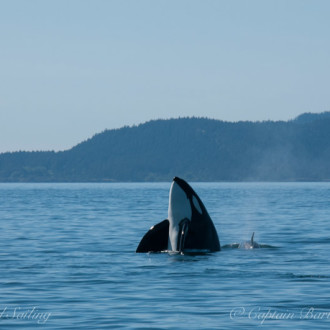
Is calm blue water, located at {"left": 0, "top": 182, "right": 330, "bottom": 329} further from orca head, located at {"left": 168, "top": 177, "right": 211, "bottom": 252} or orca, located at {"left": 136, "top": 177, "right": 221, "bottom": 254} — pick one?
orca head, located at {"left": 168, "top": 177, "right": 211, "bottom": 252}

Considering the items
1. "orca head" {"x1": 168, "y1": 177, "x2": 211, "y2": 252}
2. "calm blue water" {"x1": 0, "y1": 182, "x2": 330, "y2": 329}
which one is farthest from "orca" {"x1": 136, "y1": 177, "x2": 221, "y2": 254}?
"calm blue water" {"x1": 0, "y1": 182, "x2": 330, "y2": 329}

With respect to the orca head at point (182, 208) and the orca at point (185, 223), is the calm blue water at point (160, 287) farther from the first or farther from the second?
the orca head at point (182, 208)

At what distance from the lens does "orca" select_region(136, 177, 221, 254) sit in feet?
71.5

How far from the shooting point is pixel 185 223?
71.4 ft

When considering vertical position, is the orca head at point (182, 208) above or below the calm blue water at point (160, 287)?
above

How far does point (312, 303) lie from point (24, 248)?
45.5 feet

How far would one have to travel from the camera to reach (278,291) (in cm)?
1747

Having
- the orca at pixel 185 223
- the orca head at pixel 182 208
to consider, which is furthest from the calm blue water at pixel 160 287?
the orca head at pixel 182 208

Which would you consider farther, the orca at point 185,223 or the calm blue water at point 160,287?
the orca at point 185,223

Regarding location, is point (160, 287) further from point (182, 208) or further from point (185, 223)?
point (182, 208)

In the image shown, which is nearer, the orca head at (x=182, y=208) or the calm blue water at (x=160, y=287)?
the calm blue water at (x=160, y=287)

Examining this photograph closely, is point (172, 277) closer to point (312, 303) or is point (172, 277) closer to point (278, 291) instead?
point (278, 291)

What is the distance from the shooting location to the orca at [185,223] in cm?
2178

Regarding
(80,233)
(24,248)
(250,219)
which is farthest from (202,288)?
(250,219)
